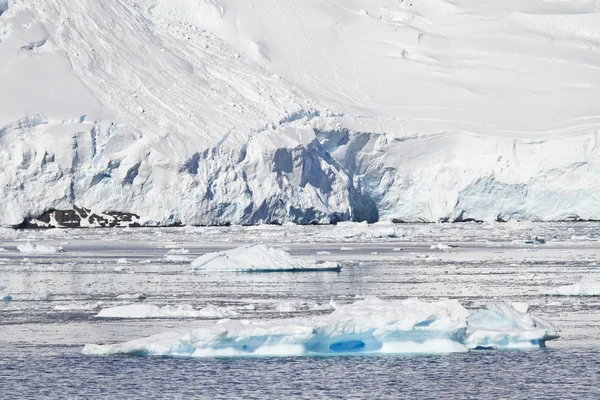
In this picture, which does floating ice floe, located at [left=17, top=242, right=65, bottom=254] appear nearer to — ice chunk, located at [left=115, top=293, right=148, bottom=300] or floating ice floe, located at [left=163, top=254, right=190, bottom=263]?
floating ice floe, located at [left=163, top=254, right=190, bottom=263]

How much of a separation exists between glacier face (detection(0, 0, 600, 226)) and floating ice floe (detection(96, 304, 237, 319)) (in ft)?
119

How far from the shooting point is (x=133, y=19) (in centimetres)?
7331

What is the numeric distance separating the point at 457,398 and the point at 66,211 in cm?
4629

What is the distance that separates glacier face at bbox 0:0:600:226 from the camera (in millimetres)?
57250

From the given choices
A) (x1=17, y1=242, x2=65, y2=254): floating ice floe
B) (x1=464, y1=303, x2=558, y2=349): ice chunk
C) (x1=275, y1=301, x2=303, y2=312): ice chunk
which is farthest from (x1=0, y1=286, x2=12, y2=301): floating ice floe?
(x1=17, y1=242, x2=65, y2=254): floating ice floe

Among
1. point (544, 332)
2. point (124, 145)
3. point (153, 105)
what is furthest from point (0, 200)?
point (544, 332)

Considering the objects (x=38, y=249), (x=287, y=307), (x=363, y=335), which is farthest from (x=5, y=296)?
(x=38, y=249)

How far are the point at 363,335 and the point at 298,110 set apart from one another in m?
52.5

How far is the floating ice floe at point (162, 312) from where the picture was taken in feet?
64.4

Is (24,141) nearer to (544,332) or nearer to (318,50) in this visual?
(318,50)

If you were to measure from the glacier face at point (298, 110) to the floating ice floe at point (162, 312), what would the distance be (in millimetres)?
36166

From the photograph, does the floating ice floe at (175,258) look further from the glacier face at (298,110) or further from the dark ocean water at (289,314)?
the glacier face at (298,110)

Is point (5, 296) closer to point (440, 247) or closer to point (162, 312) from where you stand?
point (162, 312)

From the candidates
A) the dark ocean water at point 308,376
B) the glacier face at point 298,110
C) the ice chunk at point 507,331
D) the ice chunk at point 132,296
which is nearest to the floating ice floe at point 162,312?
the ice chunk at point 132,296
